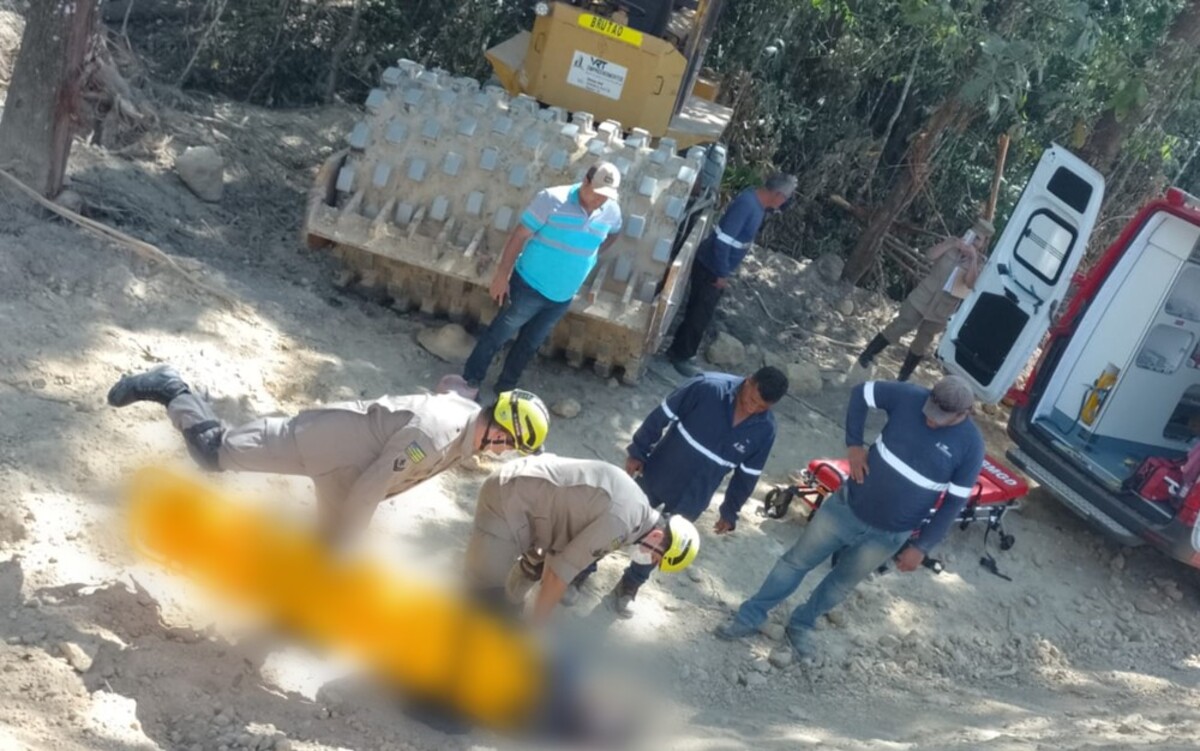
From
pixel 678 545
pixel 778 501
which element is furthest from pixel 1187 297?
pixel 678 545

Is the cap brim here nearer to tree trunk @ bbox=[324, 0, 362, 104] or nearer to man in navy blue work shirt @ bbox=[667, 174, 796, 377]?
man in navy blue work shirt @ bbox=[667, 174, 796, 377]

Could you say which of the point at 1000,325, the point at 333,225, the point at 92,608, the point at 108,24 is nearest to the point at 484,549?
the point at 92,608

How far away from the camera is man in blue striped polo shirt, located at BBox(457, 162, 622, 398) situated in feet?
23.8

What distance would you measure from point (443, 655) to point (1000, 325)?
516cm

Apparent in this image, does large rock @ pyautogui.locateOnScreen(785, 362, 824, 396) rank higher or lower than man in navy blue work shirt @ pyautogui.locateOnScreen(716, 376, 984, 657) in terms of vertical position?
lower

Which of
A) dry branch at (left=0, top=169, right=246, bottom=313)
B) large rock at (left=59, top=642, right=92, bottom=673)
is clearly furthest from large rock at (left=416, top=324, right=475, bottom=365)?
large rock at (left=59, top=642, right=92, bottom=673)

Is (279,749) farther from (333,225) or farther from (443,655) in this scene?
(333,225)

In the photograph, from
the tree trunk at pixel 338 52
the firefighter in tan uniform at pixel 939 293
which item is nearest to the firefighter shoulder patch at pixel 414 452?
the firefighter in tan uniform at pixel 939 293

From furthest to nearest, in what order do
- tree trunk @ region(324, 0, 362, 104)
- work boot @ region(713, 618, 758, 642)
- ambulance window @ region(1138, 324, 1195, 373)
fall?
1. tree trunk @ region(324, 0, 362, 104)
2. ambulance window @ region(1138, 324, 1195, 373)
3. work boot @ region(713, 618, 758, 642)

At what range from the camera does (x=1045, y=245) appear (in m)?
9.00

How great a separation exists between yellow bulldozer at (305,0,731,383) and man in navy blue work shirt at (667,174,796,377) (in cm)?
55

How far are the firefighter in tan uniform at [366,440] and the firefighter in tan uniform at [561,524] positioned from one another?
0.24m

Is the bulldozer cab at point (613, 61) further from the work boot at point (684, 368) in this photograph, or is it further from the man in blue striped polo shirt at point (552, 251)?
the work boot at point (684, 368)

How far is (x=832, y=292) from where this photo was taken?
11.8 meters
